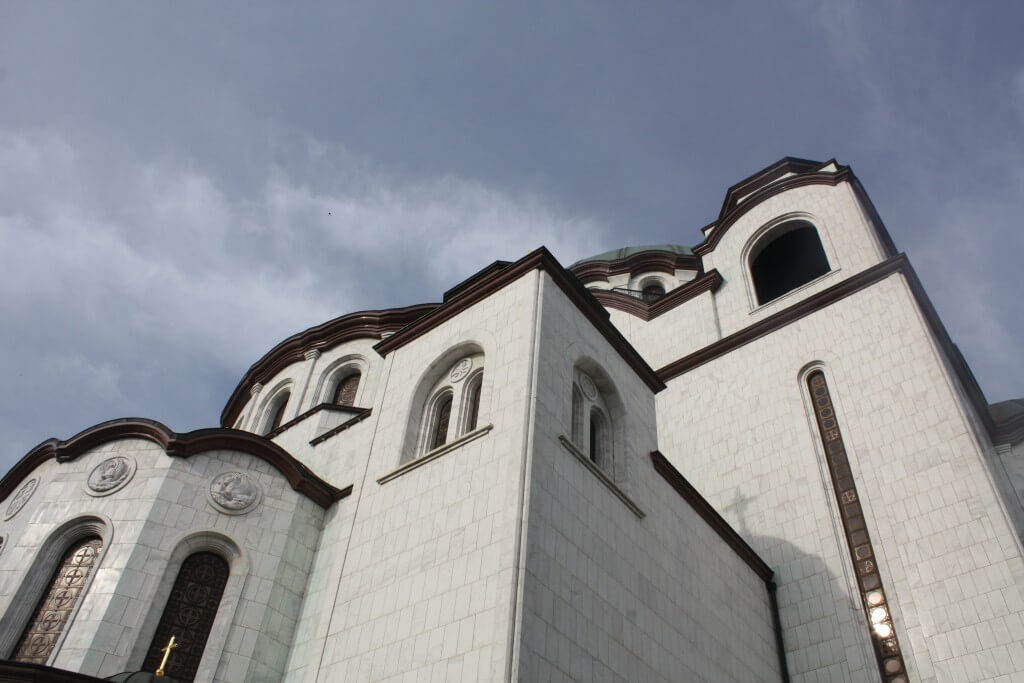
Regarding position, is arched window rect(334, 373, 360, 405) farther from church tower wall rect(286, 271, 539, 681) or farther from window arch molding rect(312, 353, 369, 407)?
church tower wall rect(286, 271, 539, 681)

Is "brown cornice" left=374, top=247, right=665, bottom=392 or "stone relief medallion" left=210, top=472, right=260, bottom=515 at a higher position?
"brown cornice" left=374, top=247, right=665, bottom=392

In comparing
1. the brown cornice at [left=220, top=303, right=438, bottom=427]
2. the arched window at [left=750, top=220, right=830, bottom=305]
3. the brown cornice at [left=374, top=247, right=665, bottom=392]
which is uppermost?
the arched window at [left=750, top=220, right=830, bottom=305]

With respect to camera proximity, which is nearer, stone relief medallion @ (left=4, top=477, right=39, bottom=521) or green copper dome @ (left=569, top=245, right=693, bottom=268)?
stone relief medallion @ (left=4, top=477, right=39, bottom=521)

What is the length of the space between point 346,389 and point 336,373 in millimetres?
571

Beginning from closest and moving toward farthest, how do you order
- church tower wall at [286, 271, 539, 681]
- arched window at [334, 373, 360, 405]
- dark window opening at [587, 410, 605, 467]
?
church tower wall at [286, 271, 539, 681] → dark window opening at [587, 410, 605, 467] → arched window at [334, 373, 360, 405]

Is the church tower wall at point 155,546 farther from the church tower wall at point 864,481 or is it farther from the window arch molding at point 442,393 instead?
the church tower wall at point 864,481

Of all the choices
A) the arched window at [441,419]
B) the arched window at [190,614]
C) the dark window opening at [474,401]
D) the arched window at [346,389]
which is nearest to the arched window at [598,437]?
the dark window opening at [474,401]

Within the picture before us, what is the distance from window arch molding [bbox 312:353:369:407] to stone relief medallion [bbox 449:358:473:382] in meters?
7.06

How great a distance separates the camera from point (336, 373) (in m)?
20.2

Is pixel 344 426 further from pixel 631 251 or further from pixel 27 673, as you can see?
pixel 631 251

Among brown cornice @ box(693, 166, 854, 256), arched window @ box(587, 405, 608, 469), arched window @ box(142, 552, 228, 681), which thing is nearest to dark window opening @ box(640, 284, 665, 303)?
brown cornice @ box(693, 166, 854, 256)

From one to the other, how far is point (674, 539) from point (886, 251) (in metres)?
10.4

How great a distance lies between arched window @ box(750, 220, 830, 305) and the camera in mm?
21984

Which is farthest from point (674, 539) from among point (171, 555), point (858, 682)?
point (171, 555)
